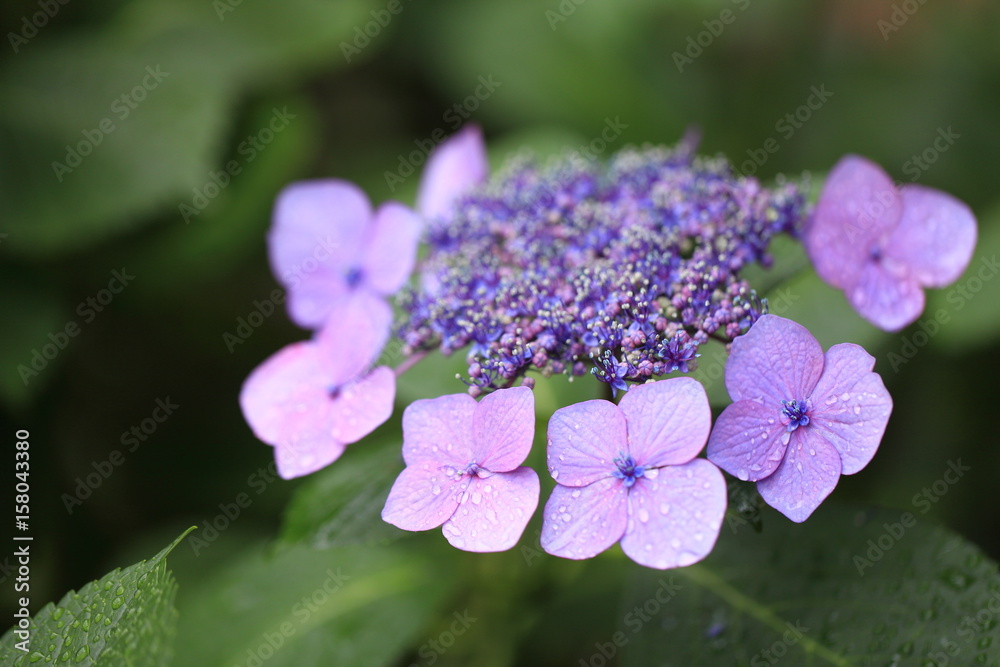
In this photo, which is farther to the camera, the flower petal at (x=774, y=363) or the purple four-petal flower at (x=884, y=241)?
the purple four-petal flower at (x=884, y=241)

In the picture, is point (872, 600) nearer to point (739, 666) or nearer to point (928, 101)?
point (739, 666)

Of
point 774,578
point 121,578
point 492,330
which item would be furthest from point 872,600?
point 121,578

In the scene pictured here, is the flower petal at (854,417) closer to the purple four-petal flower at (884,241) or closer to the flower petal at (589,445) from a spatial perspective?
the flower petal at (589,445)

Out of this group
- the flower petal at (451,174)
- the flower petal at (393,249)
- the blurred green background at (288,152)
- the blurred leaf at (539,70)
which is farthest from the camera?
the blurred leaf at (539,70)

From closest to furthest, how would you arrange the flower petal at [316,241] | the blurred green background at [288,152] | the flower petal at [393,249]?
the flower petal at [393,249], the flower petal at [316,241], the blurred green background at [288,152]

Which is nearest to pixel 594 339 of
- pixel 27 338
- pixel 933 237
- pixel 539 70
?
pixel 933 237

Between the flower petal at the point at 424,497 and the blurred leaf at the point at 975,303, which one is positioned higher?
the flower petal at the point at 424,497

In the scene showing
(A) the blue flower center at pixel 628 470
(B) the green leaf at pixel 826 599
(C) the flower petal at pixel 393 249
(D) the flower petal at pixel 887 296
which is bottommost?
(B) the green leaf at pixel 826 599

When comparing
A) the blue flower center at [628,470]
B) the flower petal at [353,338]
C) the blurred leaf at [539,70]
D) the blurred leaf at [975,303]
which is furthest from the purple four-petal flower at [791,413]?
the blurred leaf at [539,70]
